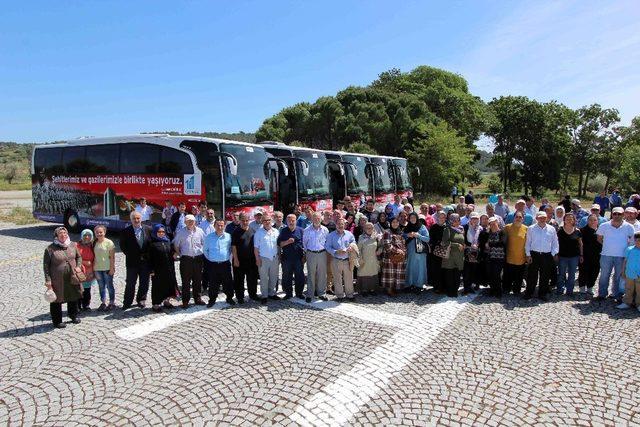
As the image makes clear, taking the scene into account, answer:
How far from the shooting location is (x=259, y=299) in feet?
27.1

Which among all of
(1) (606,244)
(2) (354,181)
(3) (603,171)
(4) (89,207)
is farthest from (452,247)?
(3) (603,171)

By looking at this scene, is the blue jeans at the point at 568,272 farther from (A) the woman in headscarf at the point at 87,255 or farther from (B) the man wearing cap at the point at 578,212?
(A) the woman in headscarf at the point at 87,255

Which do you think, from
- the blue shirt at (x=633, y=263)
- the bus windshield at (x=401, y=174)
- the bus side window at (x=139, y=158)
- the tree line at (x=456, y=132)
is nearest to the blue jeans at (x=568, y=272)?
the blue shirt at (x=633, y=263)

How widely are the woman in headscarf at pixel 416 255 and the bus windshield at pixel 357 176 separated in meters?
10.3

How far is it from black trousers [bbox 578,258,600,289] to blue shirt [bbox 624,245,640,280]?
3.43ft

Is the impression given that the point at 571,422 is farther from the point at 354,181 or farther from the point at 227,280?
the point at 354,181

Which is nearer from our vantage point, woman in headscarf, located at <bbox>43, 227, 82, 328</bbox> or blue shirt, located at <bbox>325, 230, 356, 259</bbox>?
woman in headscarf, located at <bbox>43, 227, 82, 328</bbox>

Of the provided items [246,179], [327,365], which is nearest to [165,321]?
[327,365]

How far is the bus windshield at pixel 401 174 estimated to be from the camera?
76.2 ft

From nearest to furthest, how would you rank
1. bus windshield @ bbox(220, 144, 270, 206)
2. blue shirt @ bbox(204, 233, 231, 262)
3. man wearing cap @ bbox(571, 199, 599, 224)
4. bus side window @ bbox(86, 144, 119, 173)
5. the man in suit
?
the man in suit
blue shirt @ bbox(204, 233, 231, 262)
man wearing cap @ bbox(571, 199, 599, 224)
bus windshield @ bbox(220, 144, 270, 206)
bus side window @ bbox(86, 144, 119, 173)

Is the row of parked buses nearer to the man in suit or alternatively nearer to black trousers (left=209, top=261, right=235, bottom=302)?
black trousers (left=209, top=261, right=235, bottom=302)

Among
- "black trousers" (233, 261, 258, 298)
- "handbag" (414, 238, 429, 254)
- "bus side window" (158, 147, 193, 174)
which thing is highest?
"bus side window" (158, 147, 193, 174)

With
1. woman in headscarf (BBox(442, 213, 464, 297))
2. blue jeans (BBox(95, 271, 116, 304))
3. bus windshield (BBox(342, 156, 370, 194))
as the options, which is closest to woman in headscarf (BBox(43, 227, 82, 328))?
blue jeans (BBox(95, 271, 116, 304))

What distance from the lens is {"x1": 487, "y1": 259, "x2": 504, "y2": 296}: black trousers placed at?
8398 millimetres
